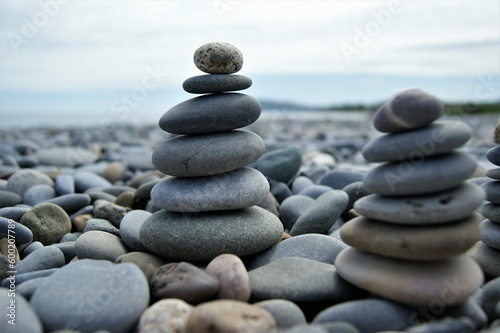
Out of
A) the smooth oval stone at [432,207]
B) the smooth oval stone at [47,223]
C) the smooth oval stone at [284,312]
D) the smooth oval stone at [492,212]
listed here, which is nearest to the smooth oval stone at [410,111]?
the smooth oval stone at [432,207]

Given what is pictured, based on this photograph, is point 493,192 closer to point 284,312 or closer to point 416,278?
point 416,278

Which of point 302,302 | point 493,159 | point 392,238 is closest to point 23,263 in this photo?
point 302,302

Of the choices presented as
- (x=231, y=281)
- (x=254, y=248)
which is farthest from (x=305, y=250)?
(x=231, y=281)

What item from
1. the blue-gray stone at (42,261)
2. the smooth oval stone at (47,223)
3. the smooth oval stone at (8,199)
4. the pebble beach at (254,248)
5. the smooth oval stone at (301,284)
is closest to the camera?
the pebble beach at (254,248)

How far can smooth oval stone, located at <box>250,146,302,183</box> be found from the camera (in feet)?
21.3

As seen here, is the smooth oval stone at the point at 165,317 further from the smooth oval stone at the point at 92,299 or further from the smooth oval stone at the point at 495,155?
the smooth oval stone at the point at 495,155

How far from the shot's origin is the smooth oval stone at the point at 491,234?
361 centimetres

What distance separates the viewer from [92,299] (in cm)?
275

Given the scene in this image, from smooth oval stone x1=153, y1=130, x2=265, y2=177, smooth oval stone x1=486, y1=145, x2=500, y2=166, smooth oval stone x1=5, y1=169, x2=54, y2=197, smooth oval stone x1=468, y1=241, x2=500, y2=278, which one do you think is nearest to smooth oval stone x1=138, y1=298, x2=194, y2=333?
smooth oval stone x1=153, y1=130, x2=265, y2=177

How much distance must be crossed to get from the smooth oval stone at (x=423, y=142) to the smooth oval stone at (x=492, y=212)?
1121mm

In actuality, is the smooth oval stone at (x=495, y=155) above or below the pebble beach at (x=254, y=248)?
above

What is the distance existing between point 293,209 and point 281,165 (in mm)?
1443

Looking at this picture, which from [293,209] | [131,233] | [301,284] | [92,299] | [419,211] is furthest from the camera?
[293,209]

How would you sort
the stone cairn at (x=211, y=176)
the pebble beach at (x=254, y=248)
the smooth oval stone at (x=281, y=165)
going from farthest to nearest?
the smooth oval stone at (x=281, y=165) → the stone cairn at (x=211, y=176) → the pebble beach at (x=254, y=248)
